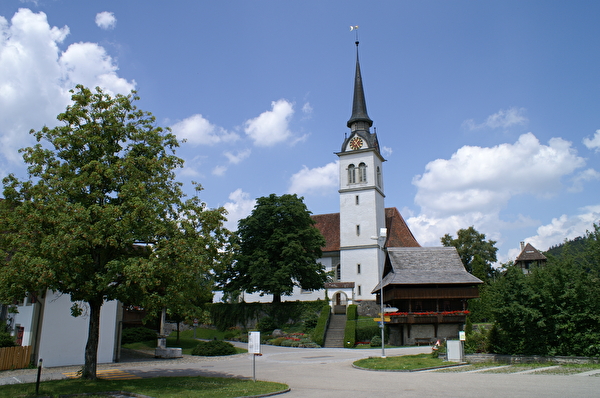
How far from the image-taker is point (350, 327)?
35.8 metres

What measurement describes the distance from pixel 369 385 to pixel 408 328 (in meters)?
20.5

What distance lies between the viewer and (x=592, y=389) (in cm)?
1164

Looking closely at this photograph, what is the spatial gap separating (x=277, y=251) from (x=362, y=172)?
15.1 metres

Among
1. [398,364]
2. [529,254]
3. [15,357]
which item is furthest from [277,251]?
[529,254]

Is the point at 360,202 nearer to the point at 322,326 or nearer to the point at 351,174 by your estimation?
the point at 351,174

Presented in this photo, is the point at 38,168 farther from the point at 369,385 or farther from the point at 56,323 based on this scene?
the point at 369,385

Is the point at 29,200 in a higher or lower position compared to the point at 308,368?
higher

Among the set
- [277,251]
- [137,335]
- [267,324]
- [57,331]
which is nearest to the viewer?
[57,331]

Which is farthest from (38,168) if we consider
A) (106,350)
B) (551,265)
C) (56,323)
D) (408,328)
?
(408,328)

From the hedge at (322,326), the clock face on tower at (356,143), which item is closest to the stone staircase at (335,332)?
the hedge at (322,326)

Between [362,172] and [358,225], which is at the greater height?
[362,172]

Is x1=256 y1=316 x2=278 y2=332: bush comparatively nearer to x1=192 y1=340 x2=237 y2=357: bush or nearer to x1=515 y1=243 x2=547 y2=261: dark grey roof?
x1=192 y1=340 x2=237 y2=357: bush

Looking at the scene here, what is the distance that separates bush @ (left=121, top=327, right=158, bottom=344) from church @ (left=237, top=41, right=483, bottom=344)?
1698 centimetres

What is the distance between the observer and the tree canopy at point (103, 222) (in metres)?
13.1
